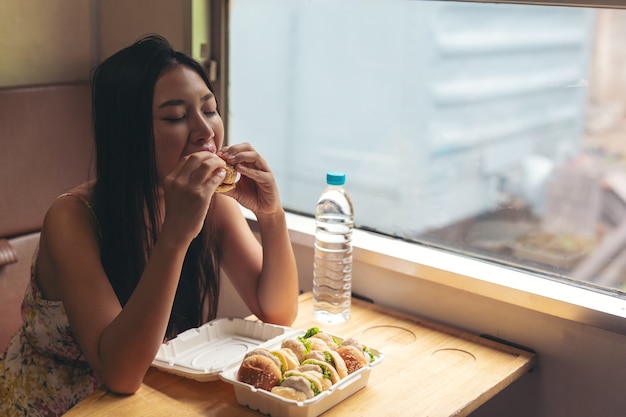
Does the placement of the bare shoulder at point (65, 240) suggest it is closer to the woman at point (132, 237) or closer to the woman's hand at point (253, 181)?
the woman at point (132, 237)

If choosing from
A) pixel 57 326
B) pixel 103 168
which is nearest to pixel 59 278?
pixel 57 326

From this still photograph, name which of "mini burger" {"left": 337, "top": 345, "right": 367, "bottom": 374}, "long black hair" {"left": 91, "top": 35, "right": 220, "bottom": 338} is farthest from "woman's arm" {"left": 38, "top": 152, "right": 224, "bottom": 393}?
"mini burger" {"left": 337, "top": 345, "right": 367, "bottom": 374}

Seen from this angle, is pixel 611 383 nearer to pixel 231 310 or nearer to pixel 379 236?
pixel 379 236

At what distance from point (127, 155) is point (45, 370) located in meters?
0.48

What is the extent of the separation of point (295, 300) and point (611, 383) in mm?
669

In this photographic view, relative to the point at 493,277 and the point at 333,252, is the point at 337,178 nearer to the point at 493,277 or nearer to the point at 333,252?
the point at 333,252

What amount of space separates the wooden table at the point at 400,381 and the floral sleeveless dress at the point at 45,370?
0.69ft

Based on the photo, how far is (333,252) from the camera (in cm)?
176

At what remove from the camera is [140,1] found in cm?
221

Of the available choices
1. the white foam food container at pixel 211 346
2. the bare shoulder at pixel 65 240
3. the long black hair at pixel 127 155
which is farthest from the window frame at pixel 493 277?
the bare shoulder at pixel 65 240

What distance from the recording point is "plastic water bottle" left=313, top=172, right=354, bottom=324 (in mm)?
1725

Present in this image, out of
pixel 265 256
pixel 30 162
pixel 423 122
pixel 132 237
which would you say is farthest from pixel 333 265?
pixel 423 122

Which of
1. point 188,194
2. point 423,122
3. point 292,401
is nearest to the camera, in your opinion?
point 292,401

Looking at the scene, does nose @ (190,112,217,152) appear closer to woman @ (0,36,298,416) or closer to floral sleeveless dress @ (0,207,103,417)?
woman @ (0,36,298,416)
